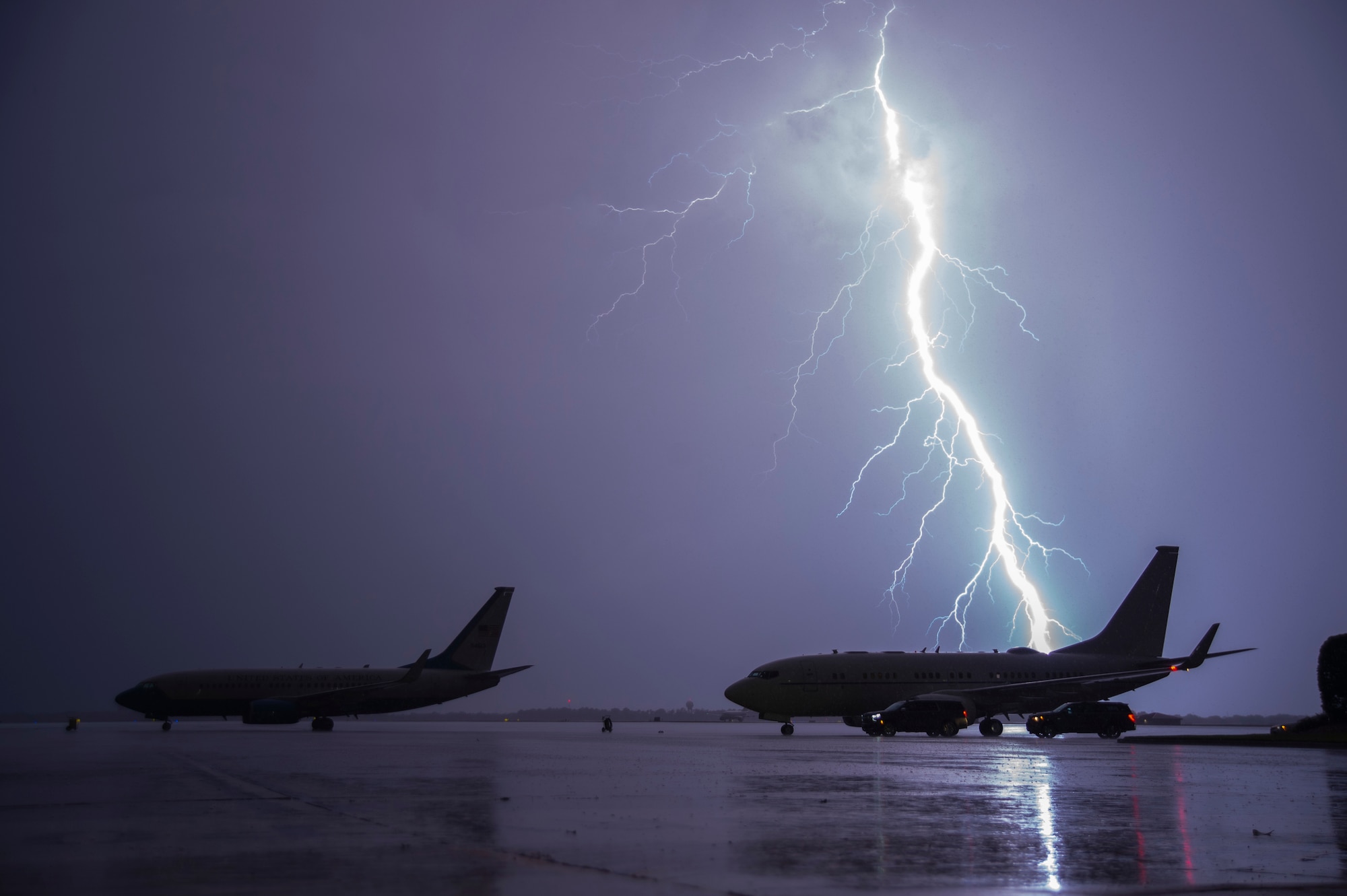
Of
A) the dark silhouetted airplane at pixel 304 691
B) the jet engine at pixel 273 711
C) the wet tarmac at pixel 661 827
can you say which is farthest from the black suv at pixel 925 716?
the jet engine at pixel 273 711

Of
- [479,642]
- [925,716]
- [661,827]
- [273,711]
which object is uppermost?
[479,642]

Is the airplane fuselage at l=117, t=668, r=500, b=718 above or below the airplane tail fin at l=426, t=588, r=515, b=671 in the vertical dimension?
below

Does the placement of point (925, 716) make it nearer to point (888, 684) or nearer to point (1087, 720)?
point (888, 684)

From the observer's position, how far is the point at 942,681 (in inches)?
1802

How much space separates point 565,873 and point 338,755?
18122 mm

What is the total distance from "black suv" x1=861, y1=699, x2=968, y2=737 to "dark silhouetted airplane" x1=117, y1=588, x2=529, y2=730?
22.3 m

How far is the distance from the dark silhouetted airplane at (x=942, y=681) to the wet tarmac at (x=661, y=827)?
2375 centimetres

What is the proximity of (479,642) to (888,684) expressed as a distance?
25373 mm

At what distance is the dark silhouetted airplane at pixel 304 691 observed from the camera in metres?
51.3

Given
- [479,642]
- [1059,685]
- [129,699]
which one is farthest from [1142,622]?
[129,699]

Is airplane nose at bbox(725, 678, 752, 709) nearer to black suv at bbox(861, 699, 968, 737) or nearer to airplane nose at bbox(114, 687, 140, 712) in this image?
black suv at bbox(861, 699, 968, 737)

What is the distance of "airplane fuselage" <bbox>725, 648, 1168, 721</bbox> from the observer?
146ft

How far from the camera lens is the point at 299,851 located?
315 inches

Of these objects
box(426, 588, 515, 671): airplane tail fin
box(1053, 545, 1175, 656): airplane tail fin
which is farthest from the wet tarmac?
box(426, 588, 515, 671): airplane tail fin
